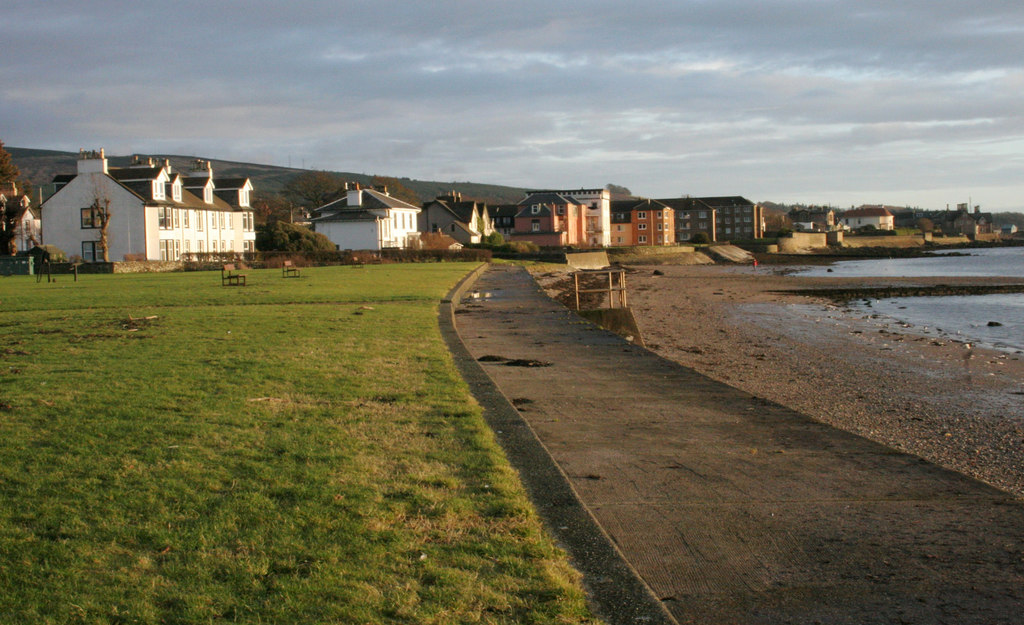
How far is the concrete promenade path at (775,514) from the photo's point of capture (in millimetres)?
4293

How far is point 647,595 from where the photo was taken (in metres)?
4.06

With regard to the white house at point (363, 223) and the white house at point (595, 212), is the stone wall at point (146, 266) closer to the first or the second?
the white house at point (363, 223)

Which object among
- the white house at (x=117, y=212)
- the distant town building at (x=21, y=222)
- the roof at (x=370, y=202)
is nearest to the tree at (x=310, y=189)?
the roof at (x=370, y=202)

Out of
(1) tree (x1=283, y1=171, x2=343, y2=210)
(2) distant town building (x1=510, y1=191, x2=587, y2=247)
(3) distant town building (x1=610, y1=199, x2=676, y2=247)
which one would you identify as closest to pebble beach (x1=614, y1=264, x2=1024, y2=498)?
(2) distant town building (x1=510, y1=191, x2=587, y2=247)

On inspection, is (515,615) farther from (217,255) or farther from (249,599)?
(217,255)

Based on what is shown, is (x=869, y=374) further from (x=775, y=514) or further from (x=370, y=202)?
(x=370, y=202)

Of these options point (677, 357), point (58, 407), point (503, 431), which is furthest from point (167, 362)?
point (677, 357)

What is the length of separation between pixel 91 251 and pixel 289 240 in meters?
14.0

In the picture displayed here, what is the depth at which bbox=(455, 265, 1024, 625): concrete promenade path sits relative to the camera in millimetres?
4293

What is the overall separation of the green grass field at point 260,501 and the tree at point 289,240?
170 ft

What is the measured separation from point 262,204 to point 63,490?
122 m

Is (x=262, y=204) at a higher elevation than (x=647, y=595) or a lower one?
higher

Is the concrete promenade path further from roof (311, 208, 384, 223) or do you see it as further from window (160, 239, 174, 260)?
roof (311, 208, 384, 223)

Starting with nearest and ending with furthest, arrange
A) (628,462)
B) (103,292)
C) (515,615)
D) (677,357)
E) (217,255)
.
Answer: (515,615), (628,462), (677,357), (103,292), (217,255)
